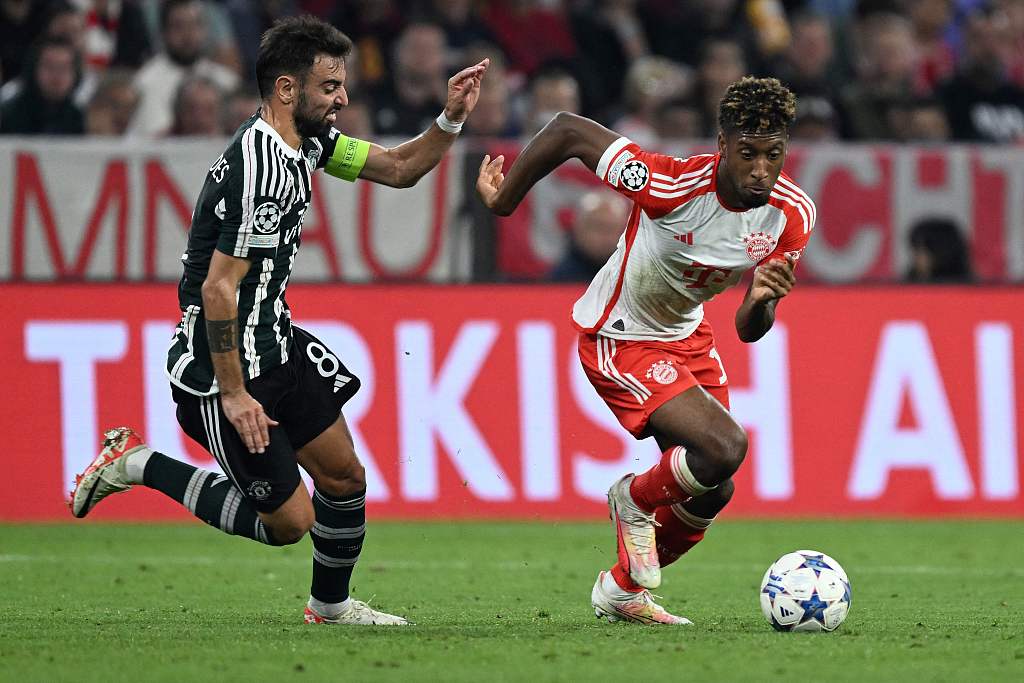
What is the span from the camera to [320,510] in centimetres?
675

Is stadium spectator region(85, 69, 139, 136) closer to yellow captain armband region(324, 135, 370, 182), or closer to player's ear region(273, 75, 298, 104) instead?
yellow captain armband region(324, 135, 370, 182)

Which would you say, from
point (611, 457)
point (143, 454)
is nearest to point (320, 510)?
point (143, 454)

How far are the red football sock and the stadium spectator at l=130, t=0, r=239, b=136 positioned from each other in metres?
6.91

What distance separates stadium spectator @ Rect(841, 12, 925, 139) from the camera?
14.1 metres

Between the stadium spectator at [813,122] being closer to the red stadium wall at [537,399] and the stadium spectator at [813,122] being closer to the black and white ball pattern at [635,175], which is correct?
the red stadium wall at [537,399]

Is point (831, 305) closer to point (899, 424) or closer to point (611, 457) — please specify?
point (899, 424)

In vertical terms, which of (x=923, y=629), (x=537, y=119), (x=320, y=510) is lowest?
(x=923, y=629)

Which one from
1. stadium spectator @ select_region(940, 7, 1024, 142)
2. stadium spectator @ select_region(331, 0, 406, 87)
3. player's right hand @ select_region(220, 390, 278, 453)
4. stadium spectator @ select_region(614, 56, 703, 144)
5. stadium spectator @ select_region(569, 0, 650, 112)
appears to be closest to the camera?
player's right hand @ select_region(220, 390, 278, 453)

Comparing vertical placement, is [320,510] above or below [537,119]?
below

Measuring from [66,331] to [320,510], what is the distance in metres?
4.62

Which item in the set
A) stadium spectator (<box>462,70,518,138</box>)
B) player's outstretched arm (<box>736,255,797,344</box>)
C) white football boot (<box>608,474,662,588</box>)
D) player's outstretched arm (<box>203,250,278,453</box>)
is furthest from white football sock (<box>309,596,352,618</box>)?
stadium spectator (<box>462,70,518,138</box>)

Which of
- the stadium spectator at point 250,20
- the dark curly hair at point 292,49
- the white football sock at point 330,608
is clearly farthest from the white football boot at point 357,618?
the stadium spectator at point 250,20

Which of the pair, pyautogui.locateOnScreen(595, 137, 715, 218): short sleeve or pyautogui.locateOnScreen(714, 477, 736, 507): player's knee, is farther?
pyautogui.locateOnScreen(714, 477, 736, 507): player's knee

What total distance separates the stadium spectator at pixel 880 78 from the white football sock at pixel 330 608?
28.0 feet
